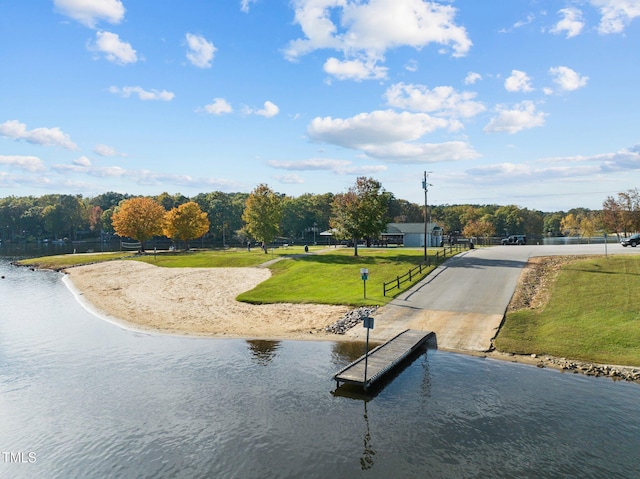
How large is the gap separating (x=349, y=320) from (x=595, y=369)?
15.3 m

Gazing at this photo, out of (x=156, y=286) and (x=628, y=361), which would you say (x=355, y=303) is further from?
(x=156, y=286)

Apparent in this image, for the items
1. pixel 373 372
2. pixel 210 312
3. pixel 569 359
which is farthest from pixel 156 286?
pixel 569 359

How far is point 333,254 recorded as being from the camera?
2344 inches

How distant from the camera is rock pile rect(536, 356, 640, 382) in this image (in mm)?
19688

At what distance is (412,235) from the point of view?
7475 centimetres

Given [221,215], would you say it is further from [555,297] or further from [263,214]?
[555,297]

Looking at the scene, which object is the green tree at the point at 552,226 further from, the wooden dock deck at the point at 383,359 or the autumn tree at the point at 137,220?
the wooden dock deck at the point at 383,359

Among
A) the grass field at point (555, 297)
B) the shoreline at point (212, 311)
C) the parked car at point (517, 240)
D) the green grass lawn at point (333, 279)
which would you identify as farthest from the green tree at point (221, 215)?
the parked car at point (517, 240)

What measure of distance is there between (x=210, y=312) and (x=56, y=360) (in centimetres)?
1340

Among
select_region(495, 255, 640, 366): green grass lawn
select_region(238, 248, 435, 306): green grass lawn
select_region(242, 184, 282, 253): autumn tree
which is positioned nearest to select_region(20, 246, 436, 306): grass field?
select_region(238, 248, 435, 306): green grass lawn

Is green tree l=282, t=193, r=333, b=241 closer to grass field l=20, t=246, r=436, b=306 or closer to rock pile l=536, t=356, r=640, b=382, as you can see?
grass field l=20, t=246, r=436, b=306

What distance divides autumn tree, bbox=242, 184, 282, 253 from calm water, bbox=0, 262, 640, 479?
4526 centimetres

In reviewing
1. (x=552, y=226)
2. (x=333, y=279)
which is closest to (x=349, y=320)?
(x=333, y=279)

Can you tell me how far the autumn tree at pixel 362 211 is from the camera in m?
55.1
